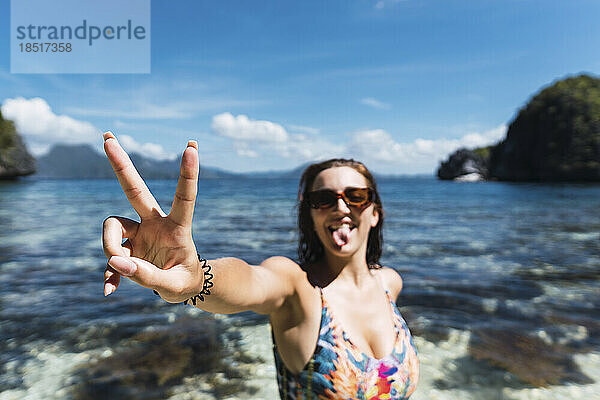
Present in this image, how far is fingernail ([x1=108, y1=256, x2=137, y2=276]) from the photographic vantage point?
1.42 metres

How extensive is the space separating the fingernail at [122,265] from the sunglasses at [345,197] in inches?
61.7

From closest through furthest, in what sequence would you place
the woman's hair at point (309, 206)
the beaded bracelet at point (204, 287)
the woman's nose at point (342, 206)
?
the beaded bracelet at point (204, 287) → the woman's nose at point (342, 206) → the woman's hair at point (309, 206)

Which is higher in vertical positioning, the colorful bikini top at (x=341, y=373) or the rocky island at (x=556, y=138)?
the rocky island at (x=556, y=138)

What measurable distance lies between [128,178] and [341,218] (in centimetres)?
146

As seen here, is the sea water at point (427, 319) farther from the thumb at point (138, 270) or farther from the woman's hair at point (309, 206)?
the thumb at point (138, 270)

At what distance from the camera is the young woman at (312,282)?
5.56ft

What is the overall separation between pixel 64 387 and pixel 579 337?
7303 millimetres

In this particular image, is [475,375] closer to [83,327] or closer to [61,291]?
[83,327]

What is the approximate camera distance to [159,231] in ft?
5.57

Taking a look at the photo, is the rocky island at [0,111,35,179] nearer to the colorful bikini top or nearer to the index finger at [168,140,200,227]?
the colorful bikini top

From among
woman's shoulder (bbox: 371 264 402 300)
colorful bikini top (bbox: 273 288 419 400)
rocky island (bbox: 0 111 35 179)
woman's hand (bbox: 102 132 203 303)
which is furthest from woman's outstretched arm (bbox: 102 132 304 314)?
rocky island (bbox: 0 111 35 179)

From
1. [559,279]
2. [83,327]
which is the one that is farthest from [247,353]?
[559,279]

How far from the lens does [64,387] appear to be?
193 inches

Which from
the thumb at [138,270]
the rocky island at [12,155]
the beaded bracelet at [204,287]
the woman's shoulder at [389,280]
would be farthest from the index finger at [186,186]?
the rocky island at [12,155]
